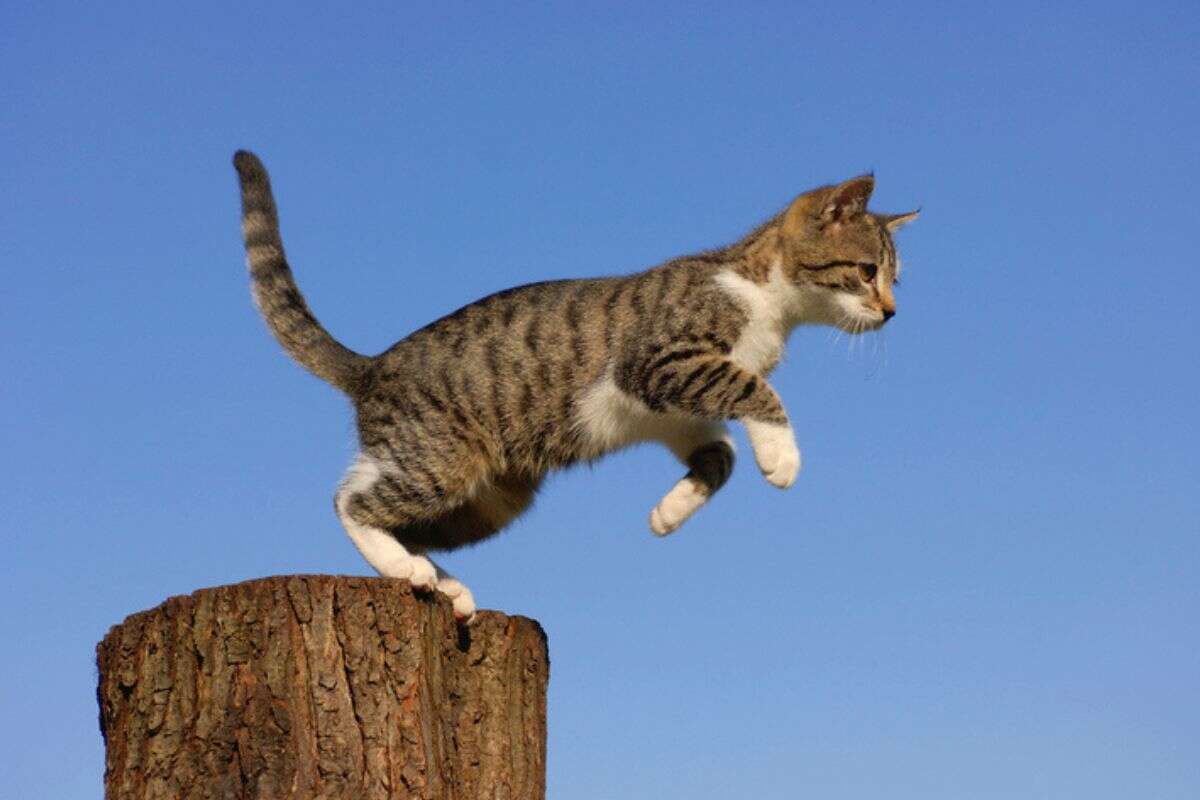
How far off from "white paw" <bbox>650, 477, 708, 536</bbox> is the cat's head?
47.3 inches

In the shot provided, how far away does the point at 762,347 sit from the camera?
266 inches

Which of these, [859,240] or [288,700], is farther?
[859,240]

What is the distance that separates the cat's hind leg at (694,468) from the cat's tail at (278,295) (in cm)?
170

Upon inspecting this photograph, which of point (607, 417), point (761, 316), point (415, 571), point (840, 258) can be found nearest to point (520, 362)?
point (607, 417)

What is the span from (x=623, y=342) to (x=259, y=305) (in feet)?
6.47

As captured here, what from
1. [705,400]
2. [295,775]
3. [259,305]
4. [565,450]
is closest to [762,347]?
[705,400]

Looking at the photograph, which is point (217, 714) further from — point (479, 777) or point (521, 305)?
point (521, 305)

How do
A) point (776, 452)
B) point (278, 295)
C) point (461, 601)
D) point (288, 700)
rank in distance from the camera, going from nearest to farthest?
point (288, 700) → point (461, 601) → point (776, 452) → point (278, 295)

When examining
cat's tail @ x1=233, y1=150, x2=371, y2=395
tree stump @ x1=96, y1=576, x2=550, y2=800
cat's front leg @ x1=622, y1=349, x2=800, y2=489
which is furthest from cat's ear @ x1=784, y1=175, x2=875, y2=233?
tree stump @ x1=96, y1=576, x2=550, y2=800

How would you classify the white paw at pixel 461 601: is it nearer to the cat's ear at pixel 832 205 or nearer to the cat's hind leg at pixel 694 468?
the cat's hind leg at pixel 694 468

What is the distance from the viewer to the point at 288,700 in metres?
4.88

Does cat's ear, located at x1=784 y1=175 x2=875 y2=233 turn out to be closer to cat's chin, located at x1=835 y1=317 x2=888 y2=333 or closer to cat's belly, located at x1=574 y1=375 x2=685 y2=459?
cat's chin, located at x1=835 y1=317 x2=888 y2=333

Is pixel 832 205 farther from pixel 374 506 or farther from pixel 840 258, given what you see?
pixel 374 506

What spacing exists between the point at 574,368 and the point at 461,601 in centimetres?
158
